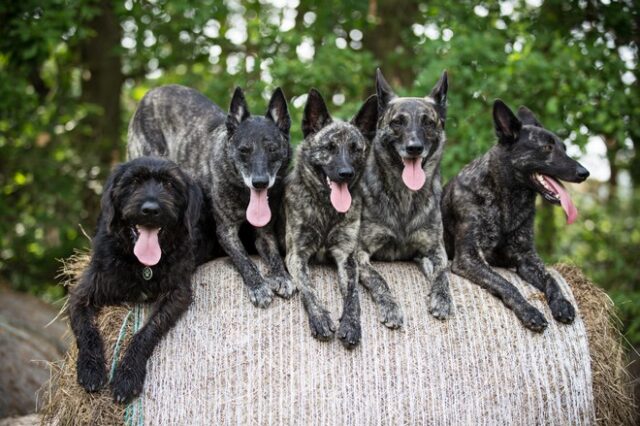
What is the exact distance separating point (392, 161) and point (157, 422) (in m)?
2.44

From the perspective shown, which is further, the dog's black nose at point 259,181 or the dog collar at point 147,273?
the dog's black nose at point 259,181

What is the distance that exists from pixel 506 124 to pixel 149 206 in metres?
2.78

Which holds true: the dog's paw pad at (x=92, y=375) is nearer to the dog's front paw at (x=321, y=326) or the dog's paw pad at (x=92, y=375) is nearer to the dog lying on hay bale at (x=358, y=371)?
the dog lying on hay bale at (x=358, y=371)

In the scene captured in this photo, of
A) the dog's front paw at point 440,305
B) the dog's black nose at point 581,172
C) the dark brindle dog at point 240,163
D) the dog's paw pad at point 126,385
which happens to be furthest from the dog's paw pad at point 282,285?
the dog's black nose at point 581,172

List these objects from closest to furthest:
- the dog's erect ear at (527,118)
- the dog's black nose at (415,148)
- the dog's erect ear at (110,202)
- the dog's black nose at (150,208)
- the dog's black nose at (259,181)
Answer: the dog's black nose at (150,208) → the dog's erect ear at (110,202) → the dog's black nose at (259,181) → the dog's black nose at (415,148) → the dog's erect ear at (527,118)

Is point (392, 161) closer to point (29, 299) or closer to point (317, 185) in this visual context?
point (317, 185)

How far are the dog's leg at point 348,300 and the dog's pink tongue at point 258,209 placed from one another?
0.56 meters

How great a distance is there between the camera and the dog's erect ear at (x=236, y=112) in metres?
5.05

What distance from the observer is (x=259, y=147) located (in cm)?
484

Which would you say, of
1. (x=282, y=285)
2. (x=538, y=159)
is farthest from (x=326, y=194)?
(x=538, y=159)

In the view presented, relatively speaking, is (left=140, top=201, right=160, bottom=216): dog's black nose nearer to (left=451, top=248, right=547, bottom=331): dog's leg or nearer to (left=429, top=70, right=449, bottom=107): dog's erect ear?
(left=451, top=248, right=547, bottom=331): dog's leg

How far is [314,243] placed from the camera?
4891mm

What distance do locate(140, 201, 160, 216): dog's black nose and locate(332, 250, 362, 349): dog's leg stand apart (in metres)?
1.36

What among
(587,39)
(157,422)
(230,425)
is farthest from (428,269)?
(587,39)
